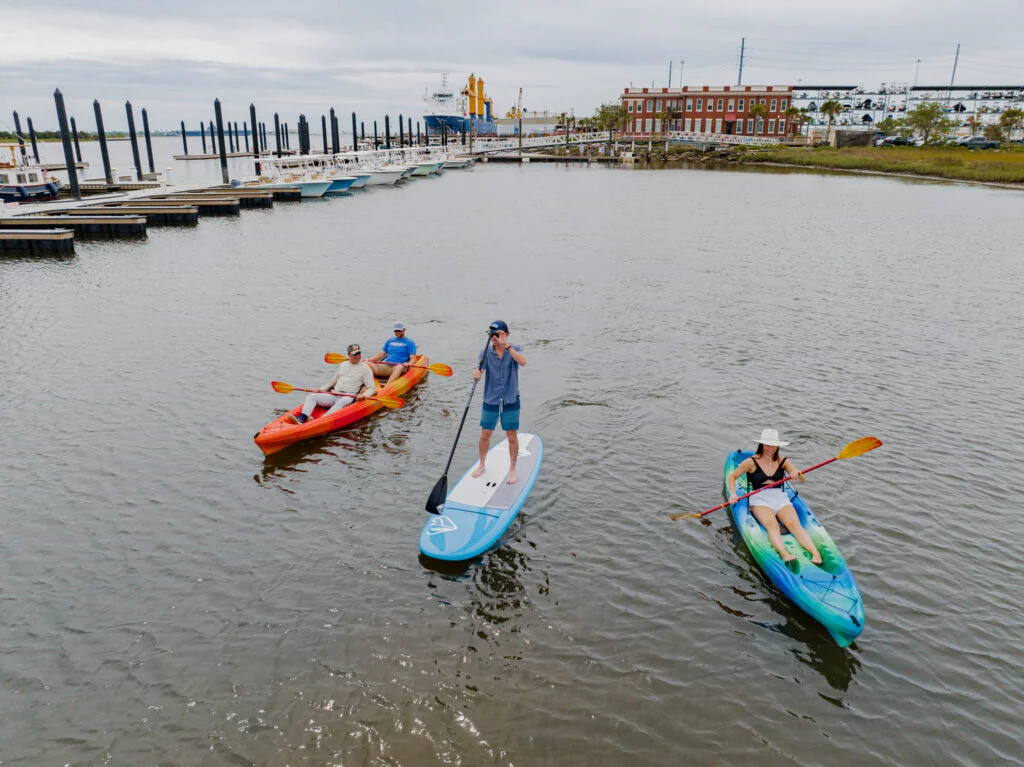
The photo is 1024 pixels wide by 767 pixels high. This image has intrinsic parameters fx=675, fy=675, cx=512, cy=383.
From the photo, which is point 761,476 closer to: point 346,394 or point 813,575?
point 813,575

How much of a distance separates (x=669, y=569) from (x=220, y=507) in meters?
6.84

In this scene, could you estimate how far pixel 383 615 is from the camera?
821cm

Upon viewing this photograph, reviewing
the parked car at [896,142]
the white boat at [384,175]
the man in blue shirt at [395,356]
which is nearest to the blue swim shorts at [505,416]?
the man in blue shirt at [395,356]

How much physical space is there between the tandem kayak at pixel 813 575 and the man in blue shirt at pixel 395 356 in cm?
831

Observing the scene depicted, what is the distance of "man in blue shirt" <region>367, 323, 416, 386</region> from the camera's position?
15.1 meters

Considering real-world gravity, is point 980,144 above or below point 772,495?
above

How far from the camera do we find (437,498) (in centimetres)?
972

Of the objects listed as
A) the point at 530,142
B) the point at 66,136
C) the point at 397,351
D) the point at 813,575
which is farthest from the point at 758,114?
the point at 813,575

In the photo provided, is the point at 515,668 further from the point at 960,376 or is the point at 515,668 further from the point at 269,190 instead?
the point at 269,190

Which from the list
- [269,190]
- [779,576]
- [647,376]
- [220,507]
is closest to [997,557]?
[779,576]

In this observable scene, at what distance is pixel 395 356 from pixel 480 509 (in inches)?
250

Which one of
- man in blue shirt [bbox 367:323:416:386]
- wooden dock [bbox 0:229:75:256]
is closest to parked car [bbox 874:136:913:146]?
wooden dock [bbox 0:229:75:256]

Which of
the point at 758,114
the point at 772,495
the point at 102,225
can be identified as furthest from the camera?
the point at 758,114

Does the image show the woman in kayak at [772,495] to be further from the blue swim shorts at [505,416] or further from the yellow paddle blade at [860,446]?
the blue swim shorts at [505,416]
